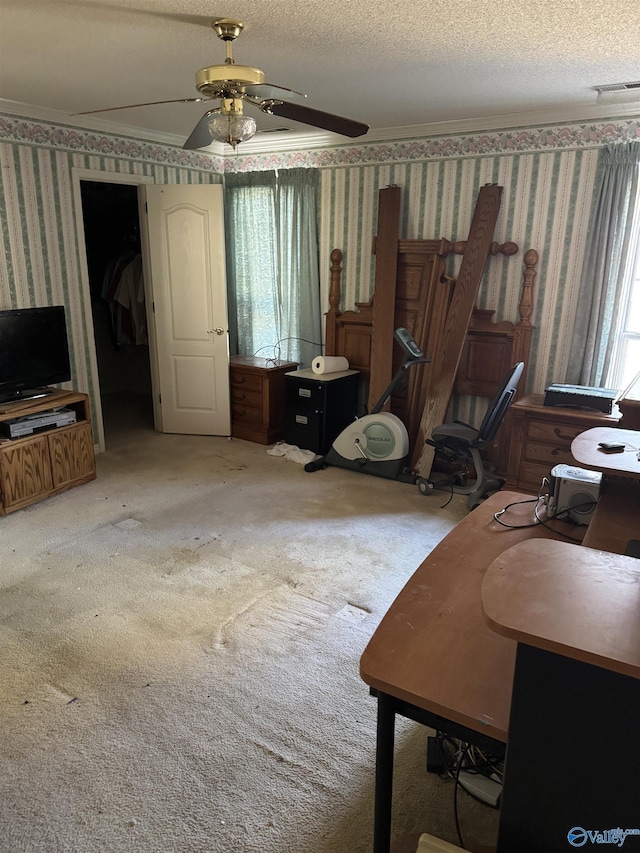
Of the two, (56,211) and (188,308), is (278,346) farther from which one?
(56,211)

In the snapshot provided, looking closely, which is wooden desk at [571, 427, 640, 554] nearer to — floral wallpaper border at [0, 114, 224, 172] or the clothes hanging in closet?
floral wallpaper border at [0, 114, 224, 172]

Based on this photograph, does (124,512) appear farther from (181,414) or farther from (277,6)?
(277,6)

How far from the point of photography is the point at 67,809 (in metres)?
1.79

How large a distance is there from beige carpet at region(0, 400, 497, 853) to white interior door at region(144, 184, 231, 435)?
138 cm

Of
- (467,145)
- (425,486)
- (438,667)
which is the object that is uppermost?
(467,145)

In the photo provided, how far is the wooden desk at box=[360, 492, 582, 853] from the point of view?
120 centimetres

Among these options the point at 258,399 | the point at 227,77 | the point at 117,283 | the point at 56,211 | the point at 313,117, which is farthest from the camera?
the point at 117,283

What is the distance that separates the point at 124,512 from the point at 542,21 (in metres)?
3.40

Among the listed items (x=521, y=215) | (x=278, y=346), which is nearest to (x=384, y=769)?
(x=521, y=215)

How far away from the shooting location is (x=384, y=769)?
1364 millimetres

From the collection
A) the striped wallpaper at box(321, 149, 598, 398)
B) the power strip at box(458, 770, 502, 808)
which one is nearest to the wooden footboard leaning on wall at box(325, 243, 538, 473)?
the striped wallpaper at box(321, 149, 598, 398)

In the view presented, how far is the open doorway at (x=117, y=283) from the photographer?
6.03m

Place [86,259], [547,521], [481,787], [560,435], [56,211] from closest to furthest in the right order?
[481,787], [547,521], [560,435], [56,211], [86,259]

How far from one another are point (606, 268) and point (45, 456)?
3911 mm
